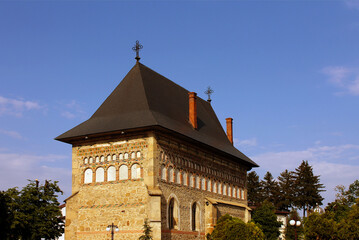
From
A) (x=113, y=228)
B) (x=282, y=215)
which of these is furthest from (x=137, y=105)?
(x=282, y=215)

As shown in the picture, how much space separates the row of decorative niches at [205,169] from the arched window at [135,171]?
62.4 inches

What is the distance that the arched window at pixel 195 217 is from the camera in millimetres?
33812

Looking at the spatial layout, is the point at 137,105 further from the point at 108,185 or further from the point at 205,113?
the point at 205,113

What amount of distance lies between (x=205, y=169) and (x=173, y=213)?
5606mm

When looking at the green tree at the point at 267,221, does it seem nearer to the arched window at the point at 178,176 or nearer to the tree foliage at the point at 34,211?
the arched window at the point at 178,176

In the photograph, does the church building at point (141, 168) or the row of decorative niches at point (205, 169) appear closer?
the church building at point (141, 168)

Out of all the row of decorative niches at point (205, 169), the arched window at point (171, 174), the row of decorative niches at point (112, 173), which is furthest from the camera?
the row of decorative niches at point (205, 169)

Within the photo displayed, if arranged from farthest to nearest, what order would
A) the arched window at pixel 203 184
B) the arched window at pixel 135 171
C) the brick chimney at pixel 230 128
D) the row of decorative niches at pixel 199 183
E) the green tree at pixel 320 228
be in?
1. the brick chimney at pixel 230 128
2. the arched window at pixel 203 184
3. the green tree at pixel 320 228
4. the row of decorative niches at pixel 199 183
5. the arched window at pixel 135 171

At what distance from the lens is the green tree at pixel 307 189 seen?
75562mm

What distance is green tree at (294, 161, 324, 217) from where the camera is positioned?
7556 centimetres

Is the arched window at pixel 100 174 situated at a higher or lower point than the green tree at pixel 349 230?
higher

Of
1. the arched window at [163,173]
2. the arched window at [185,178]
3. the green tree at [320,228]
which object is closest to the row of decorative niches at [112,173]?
the arched window at [163,173]

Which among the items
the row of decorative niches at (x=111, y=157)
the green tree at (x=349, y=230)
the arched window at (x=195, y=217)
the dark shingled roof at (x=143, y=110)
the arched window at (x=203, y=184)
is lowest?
the green tree at (x=349, y=230)

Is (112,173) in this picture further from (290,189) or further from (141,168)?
(290,189)
